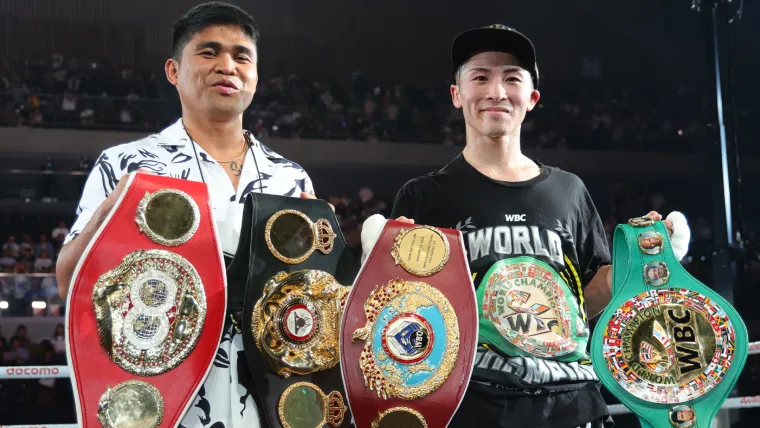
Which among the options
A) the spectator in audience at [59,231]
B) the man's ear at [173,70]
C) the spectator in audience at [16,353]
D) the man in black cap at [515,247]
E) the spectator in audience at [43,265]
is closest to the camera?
the man in black cap at [515,247]

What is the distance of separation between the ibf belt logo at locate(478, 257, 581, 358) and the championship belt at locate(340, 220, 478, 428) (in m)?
0.09

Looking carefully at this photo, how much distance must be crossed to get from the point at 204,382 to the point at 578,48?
917 cm

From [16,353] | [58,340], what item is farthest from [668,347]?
[16,353]

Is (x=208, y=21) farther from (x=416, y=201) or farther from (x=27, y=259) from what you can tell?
(x=27, y=259)

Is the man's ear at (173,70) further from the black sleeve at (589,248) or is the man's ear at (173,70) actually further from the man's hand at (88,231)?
the black sleeve at (589,248)

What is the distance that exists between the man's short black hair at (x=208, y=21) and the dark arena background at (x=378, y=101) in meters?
4.24

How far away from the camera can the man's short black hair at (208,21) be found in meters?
1.46

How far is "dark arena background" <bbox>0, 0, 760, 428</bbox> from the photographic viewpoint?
23.6 ft

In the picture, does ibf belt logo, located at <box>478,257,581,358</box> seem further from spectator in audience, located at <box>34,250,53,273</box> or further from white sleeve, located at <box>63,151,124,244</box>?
spectator in audience, located at <box>34,250,53,273</box>

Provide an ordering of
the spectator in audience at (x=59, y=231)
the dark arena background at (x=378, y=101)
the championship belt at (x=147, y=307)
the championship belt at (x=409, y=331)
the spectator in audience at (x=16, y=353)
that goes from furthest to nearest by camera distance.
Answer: the dark arena background at (x=378, y=101) → the spectator in audience at (x=59, y=231) → the spectator in audience at (x=16, y=353) → the championship belt at (x=409, y=331) → the championship belt at (x=147, y=307)

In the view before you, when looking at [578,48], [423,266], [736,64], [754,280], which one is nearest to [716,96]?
[754,280]

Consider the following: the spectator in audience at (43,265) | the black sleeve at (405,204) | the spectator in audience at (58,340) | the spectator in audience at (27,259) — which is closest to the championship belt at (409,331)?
the black sleeve at (405,204)

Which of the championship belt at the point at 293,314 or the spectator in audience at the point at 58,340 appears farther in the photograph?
the spectator in audience at the point at 58,340

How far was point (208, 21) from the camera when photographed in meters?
1.45
